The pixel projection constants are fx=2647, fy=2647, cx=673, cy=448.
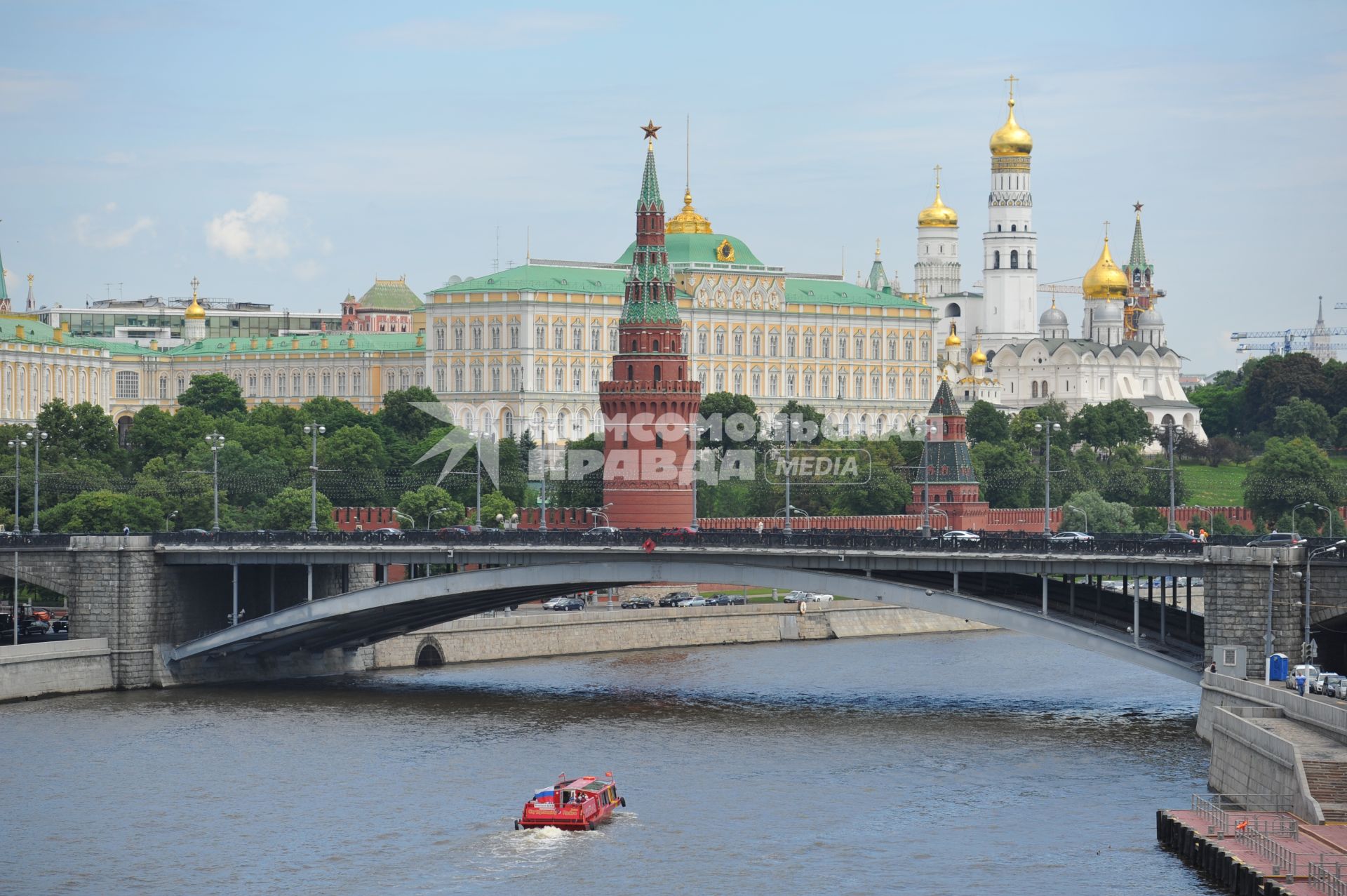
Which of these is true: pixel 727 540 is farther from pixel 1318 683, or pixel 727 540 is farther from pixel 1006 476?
pixel 1006 476

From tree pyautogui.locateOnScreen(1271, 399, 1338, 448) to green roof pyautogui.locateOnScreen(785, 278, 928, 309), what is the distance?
28.0 m

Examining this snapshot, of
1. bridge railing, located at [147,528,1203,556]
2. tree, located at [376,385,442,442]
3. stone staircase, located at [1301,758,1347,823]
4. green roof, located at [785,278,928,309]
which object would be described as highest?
green roof, located at [785,278,928,309]

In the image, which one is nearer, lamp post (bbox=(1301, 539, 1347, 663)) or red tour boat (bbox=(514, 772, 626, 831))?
red tour boat (bbox=(514, 772, 626, 831))

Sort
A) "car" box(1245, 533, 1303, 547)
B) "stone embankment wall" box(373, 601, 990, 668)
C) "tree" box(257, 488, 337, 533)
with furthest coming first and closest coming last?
"tree" box(257, 488, 337, 533), "stone embankment wall" box(373, 601, 990, 668), "car" box(1245, 533, 1303, 547)

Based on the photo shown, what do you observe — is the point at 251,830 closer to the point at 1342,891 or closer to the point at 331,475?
the point at 1342,891

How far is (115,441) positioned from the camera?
146 m

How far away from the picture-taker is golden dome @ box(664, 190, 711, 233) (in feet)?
611

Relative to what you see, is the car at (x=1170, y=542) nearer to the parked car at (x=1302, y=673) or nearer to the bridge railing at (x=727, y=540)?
the bridge railing at (x=727, y=540)

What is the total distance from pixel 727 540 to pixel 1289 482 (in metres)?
71.6

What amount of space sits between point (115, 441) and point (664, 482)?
131 ft

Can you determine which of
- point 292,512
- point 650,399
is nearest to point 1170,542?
point 650,399

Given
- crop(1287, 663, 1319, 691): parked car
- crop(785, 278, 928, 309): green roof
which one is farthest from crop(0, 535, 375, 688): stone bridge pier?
crop(785, 278, 928, 309): green roof

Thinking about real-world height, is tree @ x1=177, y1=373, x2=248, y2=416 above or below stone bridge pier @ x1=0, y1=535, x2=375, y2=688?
above

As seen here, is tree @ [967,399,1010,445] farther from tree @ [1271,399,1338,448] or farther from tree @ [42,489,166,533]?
tree @ [42,489,166,533]
